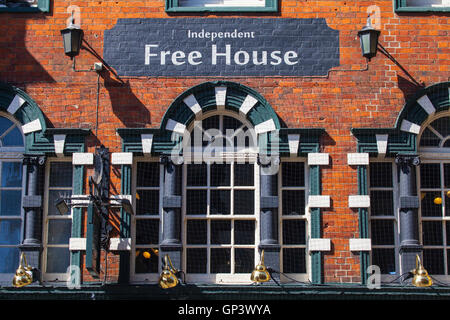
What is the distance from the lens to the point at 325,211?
13445 millimetres

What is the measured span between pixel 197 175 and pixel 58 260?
264 centimetres

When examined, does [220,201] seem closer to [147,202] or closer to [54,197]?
[147,202]

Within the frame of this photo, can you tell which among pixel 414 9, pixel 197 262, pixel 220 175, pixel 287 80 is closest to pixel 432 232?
pixel 287 80

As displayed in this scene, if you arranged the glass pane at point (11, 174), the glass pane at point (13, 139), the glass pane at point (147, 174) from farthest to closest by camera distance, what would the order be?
the glass pane at point (13, 139), the glass pane at point (11, 174), the glass pane at point (147, 174)

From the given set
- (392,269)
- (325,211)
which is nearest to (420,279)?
(392,269)

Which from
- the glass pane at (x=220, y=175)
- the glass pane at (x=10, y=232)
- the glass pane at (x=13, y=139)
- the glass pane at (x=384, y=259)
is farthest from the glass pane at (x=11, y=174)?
the glass pane at (x=384, y=259)

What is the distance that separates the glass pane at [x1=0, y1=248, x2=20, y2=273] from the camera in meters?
13.6

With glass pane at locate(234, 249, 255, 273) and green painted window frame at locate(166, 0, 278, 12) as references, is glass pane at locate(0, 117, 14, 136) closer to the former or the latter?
green painted window frame at locate(166, 0, 278, 12)

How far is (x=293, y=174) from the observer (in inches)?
543

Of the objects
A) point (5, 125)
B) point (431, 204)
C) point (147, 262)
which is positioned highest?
point (5, 125)

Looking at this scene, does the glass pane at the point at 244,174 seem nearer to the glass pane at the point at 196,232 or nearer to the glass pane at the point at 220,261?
the glass pane at the point at 196,232

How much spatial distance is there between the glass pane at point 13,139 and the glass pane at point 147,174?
2067mm

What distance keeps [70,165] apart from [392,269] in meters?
5.51

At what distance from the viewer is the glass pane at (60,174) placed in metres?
13.8
